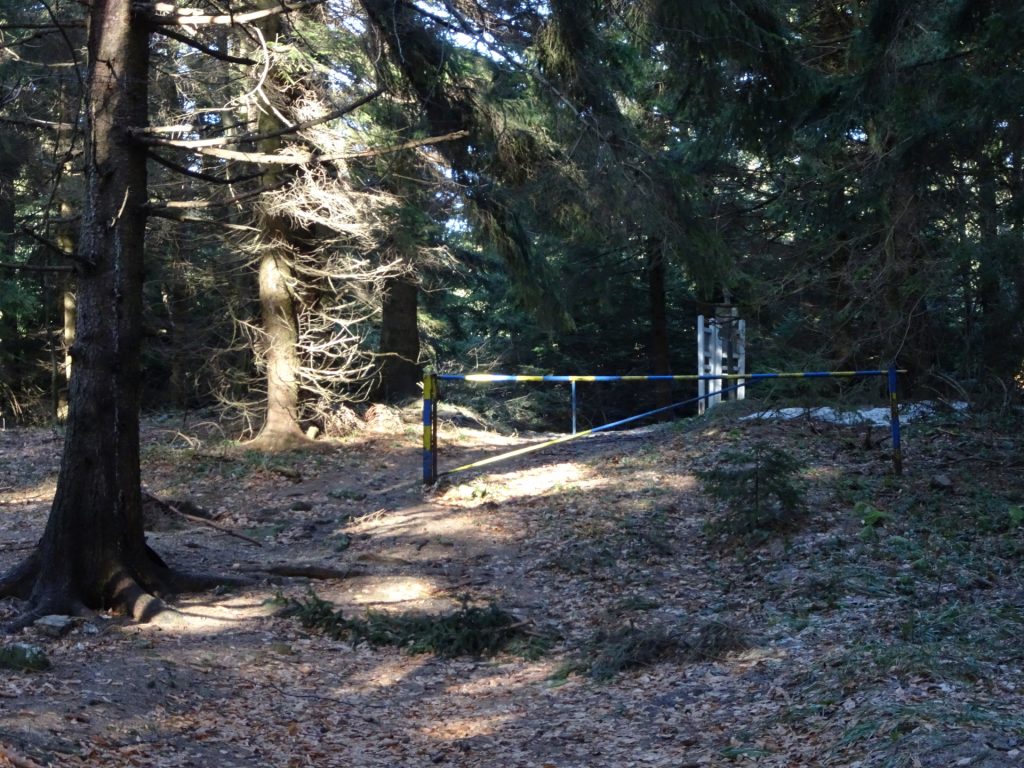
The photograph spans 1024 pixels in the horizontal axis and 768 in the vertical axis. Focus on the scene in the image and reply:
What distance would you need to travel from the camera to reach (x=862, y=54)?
365 inches

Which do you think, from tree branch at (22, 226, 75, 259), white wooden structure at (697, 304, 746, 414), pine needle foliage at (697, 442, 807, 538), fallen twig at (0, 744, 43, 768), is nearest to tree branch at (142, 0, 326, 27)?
Answer: tree branch at (22, 226, 75, 259)

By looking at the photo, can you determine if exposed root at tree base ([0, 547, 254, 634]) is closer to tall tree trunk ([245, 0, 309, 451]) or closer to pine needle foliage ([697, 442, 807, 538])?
pine needle foliage ([697, 442, 807, 538])

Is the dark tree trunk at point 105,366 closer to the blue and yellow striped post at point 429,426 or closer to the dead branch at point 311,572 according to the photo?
the dead branch at point 311,572

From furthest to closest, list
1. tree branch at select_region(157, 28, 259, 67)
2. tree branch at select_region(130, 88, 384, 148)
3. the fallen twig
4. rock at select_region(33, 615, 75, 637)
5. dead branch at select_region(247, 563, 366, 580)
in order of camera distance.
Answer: dead branch at select_region(247, 563, 366, 580) → tree branch at select_region(157, 28, 259, 67) → tree branch at select_region(130, 88, 384, 148) → rock at select_region(33, 615, 75, 637) → the fallen twig

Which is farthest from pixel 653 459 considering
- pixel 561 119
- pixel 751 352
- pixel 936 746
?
pixel 751 352

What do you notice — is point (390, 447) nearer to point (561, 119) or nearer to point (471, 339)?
point (561, 119)

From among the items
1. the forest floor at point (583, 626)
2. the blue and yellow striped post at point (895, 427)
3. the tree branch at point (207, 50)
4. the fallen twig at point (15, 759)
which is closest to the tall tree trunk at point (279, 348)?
the forest floor at point (583, 626)

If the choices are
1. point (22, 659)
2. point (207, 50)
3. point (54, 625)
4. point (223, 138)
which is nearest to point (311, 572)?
point (54, 625)

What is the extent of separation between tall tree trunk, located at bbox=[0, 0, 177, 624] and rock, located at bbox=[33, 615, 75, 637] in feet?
0.96

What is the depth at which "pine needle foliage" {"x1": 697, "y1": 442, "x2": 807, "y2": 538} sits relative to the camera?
9.21 meters

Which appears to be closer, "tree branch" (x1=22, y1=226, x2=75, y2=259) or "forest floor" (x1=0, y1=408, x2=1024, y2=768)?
"forest floor" (x1=0, y1=408, x2=1024, y2=768)

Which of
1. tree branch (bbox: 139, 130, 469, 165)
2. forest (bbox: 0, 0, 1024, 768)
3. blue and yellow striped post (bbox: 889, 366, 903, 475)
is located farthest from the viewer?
blue and yellow striped post (bbox: 889, 366, 903, 475)

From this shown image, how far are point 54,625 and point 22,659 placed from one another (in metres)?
1.06

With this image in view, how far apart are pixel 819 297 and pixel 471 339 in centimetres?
1596
